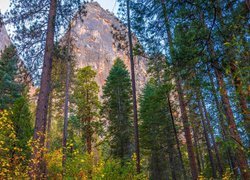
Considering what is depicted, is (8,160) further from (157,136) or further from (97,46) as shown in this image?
(97,46)

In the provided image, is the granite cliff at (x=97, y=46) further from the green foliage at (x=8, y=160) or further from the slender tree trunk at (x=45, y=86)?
the green foliage at (x=8, y=160)

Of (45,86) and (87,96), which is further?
(87,96)

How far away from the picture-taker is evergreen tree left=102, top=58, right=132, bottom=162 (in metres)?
18.4

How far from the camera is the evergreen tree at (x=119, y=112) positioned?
18359 millimetres

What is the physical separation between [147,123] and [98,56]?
239 feet

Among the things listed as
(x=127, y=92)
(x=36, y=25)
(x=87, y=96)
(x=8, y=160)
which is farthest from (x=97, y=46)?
(x=8, y=160)

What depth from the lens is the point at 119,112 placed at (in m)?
19.8

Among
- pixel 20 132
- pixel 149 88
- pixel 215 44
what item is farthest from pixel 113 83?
pixel 215 44

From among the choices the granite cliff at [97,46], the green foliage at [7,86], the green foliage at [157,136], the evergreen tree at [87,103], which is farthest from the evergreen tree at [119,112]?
the granite cliff at [97,46]

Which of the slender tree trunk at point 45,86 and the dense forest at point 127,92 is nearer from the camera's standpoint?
the dense forest at point 127,92

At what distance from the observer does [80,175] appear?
681 cm

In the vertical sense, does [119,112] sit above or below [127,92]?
below

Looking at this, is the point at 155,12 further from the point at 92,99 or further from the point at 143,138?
the point at 143,138

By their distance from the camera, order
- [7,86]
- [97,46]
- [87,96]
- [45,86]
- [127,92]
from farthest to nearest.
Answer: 1. [97,46]
2. [127,92]
3. [7,86]
4. [87,96]
5. [45,86]
